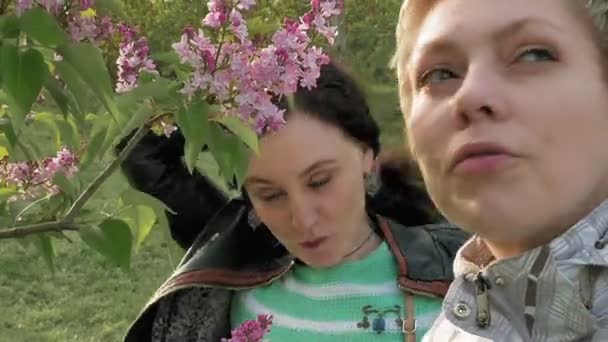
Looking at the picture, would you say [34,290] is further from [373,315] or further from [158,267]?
[373,315]

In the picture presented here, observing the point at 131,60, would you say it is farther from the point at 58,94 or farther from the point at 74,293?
the point at 74,293

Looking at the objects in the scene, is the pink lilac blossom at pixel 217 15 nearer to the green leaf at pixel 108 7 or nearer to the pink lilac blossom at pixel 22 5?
the green leaf at pixel 108 7

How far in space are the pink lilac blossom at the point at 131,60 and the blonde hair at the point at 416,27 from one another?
453 mm

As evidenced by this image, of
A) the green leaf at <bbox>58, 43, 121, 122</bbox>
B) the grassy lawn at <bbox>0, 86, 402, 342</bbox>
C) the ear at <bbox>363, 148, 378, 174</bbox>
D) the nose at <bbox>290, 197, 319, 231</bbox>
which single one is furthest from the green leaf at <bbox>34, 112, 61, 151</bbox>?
the grassy lawn at <bbox>0, 86, 402, 342</bbox>

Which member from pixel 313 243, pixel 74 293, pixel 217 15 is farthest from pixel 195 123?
pixel 74 293

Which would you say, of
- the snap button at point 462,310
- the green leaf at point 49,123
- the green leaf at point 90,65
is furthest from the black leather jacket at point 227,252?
the snap button at point 462,310

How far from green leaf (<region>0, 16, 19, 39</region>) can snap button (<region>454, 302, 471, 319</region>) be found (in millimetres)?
596

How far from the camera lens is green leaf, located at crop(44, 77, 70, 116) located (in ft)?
4.70

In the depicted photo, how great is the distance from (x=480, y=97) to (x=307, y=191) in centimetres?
126

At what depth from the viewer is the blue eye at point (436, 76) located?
102cm

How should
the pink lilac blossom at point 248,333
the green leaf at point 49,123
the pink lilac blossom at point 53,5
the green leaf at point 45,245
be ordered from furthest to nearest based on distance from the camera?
the pink lilac blossom at point 248,333 < the green leaf at point 49,123 < the green leaf at point 45,245 < the pink lilac blossom at point 53,5

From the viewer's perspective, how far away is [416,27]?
3.69 feet

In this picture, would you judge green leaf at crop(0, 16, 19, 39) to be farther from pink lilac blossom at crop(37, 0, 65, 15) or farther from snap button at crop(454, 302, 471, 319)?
snap button at crop(454, 302, 471, 319)

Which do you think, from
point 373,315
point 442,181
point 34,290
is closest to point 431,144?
point 442,181
